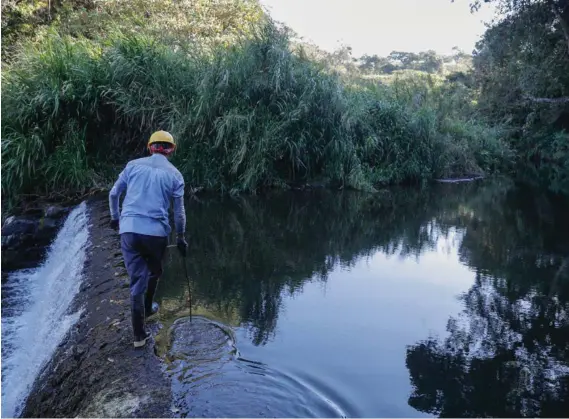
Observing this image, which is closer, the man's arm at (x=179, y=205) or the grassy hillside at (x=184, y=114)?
the man's arm at (x=179, y=205)

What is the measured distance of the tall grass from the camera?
11.1 m

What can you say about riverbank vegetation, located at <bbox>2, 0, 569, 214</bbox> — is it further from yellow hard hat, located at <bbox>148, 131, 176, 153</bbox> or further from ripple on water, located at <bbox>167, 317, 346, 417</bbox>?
ripple on water, located at <bbox>167, 317, 346, 417</bbox>

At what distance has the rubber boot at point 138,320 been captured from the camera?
13.4 feet

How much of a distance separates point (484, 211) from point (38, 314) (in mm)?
9609

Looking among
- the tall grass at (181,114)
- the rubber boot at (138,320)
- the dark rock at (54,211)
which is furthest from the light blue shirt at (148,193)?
the tall grass at (181,114)

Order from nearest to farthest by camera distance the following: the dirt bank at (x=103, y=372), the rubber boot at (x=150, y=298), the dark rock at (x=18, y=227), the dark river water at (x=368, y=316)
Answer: the dirt bank at (x=103, y=372), the dark river water at (x=368, y=316), the rubber boot at (x=150, y=298), the dark rock at (x=18, y=227)

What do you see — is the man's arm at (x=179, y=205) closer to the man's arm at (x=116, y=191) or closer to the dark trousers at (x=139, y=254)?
the dark trousers at (x=139, y=254)

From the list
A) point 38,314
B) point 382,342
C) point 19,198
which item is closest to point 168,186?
point 382,342

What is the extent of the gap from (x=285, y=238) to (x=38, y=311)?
158 inches

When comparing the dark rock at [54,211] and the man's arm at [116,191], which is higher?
the man's arm at [116,191]

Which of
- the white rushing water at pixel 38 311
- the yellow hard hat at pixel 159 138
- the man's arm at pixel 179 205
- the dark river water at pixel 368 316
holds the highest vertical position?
the yellow hard hat at pixel 159 138

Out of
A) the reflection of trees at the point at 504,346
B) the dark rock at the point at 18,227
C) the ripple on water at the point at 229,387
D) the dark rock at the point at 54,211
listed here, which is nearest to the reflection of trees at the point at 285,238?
the ripple on water at the point at 229,387

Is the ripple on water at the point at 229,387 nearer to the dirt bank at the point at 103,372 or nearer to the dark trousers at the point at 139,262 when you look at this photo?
the dirt bank at the point at 103,372

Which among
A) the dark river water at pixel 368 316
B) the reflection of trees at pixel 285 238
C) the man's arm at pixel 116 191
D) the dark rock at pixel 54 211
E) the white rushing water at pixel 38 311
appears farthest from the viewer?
the dark rock at pixel 54 211
